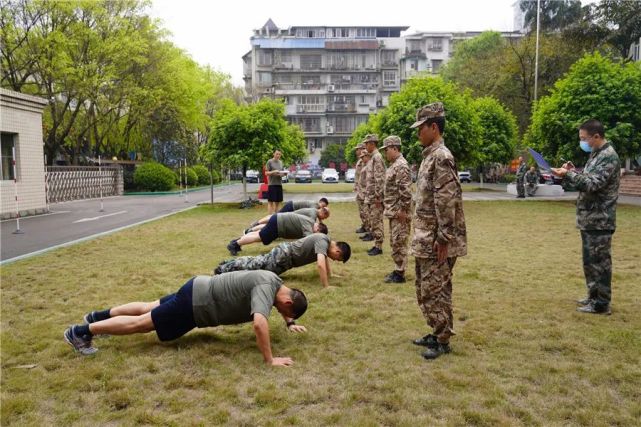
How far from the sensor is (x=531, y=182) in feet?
89.9

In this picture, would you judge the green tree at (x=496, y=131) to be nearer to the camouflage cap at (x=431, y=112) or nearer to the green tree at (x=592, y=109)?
the green tree at (x=592, y=109)

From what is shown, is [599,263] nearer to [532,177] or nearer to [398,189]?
[398,189]

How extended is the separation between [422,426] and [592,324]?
3.07 meters

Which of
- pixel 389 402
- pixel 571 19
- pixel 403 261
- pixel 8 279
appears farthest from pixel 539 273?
pixel 571 19

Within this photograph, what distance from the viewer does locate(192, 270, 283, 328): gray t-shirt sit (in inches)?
177

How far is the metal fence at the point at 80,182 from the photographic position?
25266 mm

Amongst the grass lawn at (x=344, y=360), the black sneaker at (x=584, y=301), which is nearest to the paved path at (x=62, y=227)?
the grass lawn at (x=344, y=360)

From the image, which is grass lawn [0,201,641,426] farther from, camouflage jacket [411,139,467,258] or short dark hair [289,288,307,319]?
camouflage jacket [411,139,467,258]

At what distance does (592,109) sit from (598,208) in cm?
1559

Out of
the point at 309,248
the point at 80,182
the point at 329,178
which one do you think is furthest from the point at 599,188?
the point at 329,178

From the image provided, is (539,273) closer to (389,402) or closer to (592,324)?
(592,324)

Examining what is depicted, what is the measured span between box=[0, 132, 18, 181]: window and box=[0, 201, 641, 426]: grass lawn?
10.1m

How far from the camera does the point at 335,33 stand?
71.8m

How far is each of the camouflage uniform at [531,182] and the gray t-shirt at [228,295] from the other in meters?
25.1
